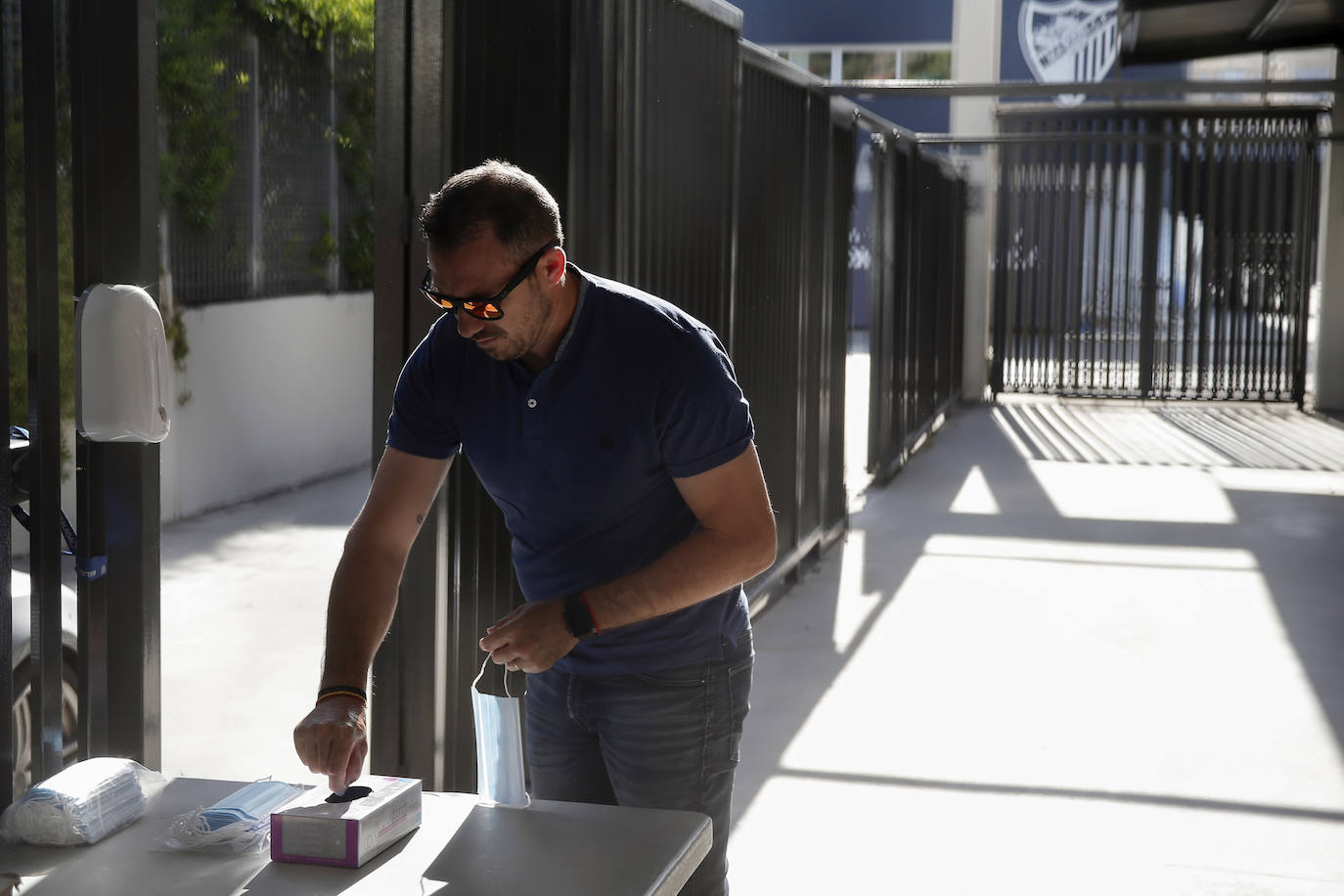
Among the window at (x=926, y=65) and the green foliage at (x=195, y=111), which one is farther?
the window at (x=926, y=65)

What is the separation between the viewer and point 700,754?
8.82ft

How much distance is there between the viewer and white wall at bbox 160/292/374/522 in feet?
31.0

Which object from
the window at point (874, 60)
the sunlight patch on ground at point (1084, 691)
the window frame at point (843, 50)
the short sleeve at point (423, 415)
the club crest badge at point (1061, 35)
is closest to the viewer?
the short sleeve at point (423, 415)

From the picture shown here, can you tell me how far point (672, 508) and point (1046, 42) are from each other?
72.2ft

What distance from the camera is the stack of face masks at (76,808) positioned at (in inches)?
80.8

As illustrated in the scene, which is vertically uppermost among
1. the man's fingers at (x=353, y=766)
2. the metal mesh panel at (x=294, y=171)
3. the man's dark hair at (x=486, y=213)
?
the metal mesh panel at (x=294, y=171)

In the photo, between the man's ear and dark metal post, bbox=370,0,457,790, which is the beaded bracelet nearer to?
the man's ear

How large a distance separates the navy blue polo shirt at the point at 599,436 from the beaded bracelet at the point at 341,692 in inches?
17.5

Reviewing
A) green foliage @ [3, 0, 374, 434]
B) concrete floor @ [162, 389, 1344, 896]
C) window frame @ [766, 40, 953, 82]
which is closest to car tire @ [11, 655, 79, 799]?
concrete floor @ [162, 389, 1344, 896]

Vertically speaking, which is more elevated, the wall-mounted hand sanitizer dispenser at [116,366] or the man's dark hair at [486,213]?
the man's dark hair at [486,213]

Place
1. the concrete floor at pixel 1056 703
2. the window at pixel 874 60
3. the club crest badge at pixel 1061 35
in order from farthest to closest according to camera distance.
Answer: the window at pixel 874 60
the club crest badge at pixel 1061 35
the concrete floor at pixel 1056 703

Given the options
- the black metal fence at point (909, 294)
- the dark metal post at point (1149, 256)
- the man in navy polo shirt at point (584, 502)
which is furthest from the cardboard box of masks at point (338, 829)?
the dark metal post at point (1149, 256)

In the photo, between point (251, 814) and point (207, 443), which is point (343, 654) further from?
point (207, 443)

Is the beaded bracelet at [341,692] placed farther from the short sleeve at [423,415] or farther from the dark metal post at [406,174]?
the dark metal post at [406,174]
